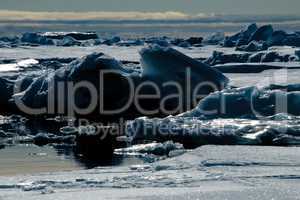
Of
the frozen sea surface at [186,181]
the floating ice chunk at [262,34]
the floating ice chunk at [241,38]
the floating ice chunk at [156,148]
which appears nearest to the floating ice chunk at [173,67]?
the floating ice chunk at [156,148]

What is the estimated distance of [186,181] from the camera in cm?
502

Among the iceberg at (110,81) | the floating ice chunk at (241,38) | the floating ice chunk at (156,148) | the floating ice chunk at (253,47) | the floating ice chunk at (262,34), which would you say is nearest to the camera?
the floating ice chunk at (156,148)

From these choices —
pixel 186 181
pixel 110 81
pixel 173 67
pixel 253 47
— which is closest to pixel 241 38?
pixel 253 47

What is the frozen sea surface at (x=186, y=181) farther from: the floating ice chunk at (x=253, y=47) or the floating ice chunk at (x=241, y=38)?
the floating ice chunk at (x=241, y=38)

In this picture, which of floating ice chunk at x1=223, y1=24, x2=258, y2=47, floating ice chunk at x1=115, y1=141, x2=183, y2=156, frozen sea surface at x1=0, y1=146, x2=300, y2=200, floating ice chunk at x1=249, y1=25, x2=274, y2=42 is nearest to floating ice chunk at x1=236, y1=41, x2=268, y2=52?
floating ice chunk at x1=223, y1=24, x2=258, y2=47

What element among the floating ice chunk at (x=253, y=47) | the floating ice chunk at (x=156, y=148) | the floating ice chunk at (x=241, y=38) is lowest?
the floating ice chunk at (x=156, y=148)

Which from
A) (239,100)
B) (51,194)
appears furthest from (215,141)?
(51,194)

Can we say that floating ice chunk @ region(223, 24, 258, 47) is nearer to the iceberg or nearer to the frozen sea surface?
the iceberg

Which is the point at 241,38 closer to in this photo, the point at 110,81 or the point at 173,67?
the point at 173,67

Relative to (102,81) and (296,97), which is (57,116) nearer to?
(102,81)

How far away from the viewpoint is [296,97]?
9.58 m

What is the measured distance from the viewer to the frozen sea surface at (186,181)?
14.8 ft

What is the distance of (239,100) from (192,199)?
5.17 metres

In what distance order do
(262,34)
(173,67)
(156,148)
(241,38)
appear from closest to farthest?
(156,148) → (173,67) → (262,34) → (241,38)
